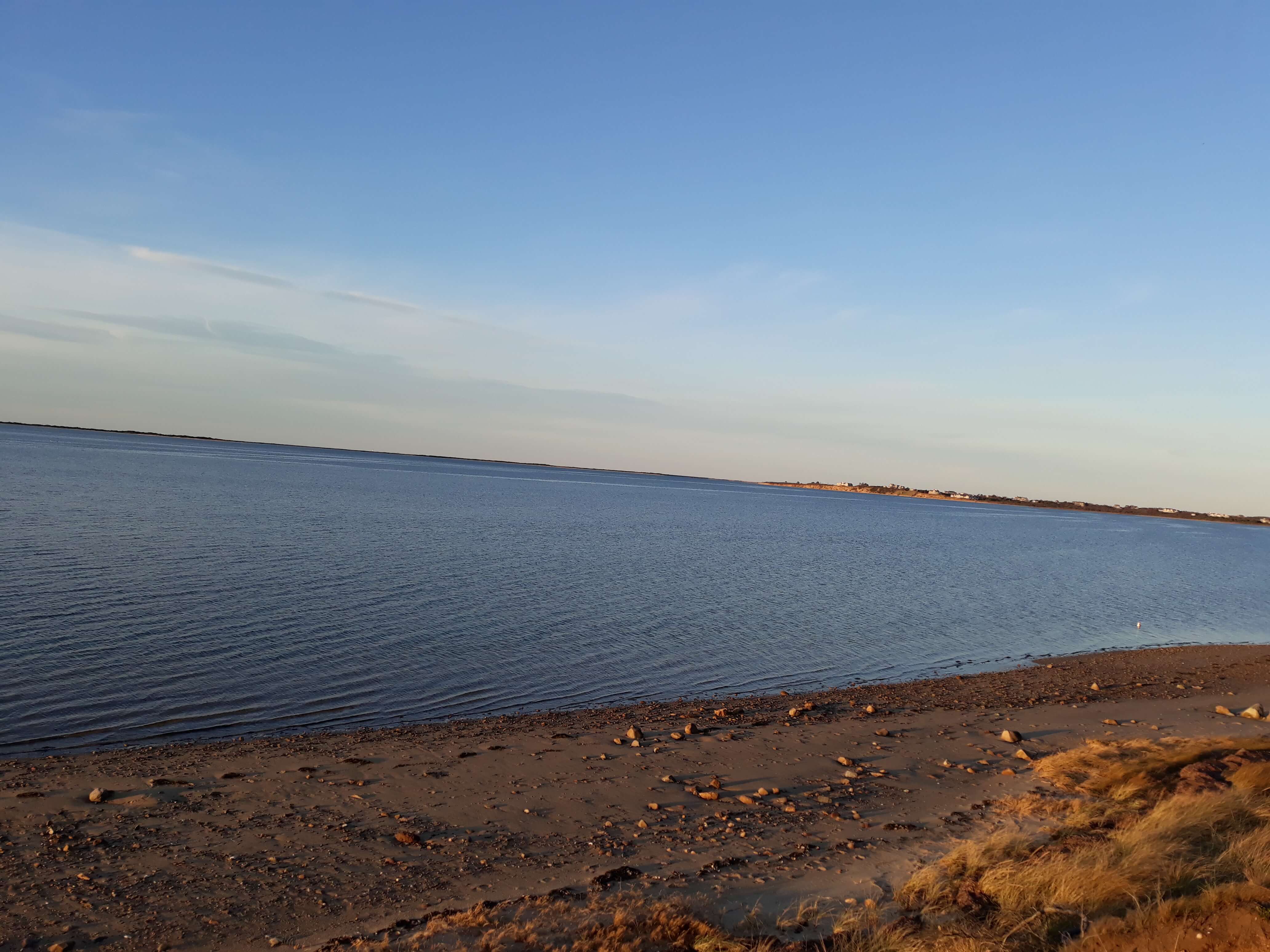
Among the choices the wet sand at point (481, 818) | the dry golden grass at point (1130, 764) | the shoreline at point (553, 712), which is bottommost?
the shoreline at point (553, 712)

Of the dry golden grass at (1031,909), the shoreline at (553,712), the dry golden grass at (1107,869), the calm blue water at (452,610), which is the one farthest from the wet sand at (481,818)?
the calm blue water at (452,610)

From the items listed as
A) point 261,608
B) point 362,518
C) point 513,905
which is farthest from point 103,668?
point 362,518

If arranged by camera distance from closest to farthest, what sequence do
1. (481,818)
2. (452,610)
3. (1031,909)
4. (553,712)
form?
1. (1031,909)
2. (481,818)
3. (553,712)
4. (452,610)

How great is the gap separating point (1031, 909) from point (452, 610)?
68.5ft

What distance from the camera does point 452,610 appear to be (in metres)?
26.2

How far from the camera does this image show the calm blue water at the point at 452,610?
54.6ft

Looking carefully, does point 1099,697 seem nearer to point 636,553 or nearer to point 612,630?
point 612,630

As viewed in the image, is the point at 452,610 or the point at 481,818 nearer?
the point at 481,818

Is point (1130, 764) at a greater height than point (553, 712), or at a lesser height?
greater

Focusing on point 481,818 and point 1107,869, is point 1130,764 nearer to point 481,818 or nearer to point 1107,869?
point 1107,869

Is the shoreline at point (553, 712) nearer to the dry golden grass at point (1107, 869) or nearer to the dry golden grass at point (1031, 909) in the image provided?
the dry golden grass at point (1031, 909)

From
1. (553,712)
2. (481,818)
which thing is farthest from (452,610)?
(481,818)

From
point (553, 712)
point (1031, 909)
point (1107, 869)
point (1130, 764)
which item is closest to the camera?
point (1031, 909)

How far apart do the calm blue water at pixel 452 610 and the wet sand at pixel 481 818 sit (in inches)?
104
